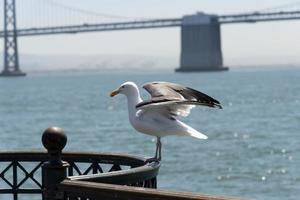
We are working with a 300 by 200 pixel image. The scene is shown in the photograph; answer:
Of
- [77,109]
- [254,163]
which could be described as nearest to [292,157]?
[254,163]

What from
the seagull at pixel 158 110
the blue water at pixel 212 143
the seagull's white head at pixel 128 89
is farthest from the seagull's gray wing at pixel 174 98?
the blue water at pixel 212 143

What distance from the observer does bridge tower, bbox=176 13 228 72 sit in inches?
5024

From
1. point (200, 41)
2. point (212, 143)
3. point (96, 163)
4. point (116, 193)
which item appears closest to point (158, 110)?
point (96, 163)

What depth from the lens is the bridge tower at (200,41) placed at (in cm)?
12761

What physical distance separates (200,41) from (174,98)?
408 feet

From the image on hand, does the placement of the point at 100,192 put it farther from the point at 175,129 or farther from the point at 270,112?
the point at 270,112

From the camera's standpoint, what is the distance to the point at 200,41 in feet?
422

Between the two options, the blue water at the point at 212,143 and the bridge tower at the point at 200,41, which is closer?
the blue water at the point at 212,143

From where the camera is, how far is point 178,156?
2442 cm

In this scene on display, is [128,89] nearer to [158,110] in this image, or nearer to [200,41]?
[158,110]

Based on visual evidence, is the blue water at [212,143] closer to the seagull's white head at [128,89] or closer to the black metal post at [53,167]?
the seagull's white head at [128,89]

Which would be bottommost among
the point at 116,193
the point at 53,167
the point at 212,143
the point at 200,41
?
the point at 212,143

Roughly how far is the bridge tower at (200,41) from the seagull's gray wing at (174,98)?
395ft

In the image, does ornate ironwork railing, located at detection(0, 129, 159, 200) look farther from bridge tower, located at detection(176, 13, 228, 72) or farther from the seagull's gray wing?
bridge tower, located at detection(176, 13, 228, 72)
